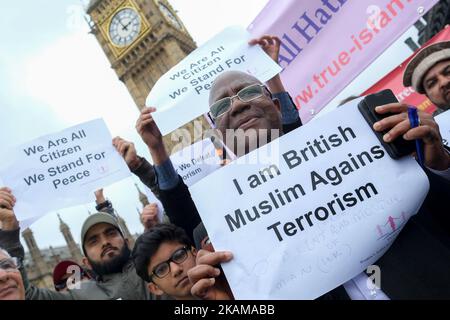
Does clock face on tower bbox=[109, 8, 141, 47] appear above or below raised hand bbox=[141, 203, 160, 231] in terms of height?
above

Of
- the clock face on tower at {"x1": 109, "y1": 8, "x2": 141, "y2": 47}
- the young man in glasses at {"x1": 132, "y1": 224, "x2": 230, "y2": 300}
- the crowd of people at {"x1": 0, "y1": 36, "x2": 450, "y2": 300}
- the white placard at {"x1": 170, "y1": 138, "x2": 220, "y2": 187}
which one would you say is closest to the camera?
the crowd of people at {"x1": 0, "y1": 36, "x2": 450, "y2": 300}

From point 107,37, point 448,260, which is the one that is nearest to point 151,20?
point 107,37

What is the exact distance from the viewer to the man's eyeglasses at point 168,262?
187 centimetres

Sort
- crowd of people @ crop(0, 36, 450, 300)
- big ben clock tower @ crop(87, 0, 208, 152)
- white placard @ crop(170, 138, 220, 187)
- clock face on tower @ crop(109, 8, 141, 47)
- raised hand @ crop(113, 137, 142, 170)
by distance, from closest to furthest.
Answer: crowd of people @ crop(0, 36, 450, 300) < raised hand @ crop(113, 137, 142, 170) < white placard @ crop(170, 138, 220, 187) < clock face on tower @ crop(109, 8, 141, 47) < big ben clock tower @ crop(87, 0, 208, 152)

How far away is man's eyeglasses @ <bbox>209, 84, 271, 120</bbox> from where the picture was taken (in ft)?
5.75

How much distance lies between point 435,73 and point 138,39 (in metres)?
33.9

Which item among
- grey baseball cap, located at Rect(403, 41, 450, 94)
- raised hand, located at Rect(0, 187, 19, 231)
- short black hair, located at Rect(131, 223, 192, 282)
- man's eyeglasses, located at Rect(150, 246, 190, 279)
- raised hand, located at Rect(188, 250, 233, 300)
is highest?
raised hand, located at Rect(0, 187, 19, 231)

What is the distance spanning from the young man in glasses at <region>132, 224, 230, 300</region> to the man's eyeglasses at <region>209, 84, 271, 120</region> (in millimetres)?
682

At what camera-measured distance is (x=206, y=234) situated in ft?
5.37

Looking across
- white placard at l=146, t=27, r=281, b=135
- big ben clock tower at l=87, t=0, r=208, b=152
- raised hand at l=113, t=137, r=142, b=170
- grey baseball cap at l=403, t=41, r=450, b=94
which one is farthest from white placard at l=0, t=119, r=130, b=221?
big ben clock tower at l=87, t=0, r=208, b=152

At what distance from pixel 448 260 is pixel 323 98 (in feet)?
7.37

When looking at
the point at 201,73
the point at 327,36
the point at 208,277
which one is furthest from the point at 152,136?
the point at 327,36

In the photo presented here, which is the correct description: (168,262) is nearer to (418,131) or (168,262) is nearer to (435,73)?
(418,131)

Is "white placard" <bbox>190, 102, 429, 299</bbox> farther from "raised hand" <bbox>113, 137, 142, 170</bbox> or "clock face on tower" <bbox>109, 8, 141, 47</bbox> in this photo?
"clock face on tower" <bbox>109, 8, 141, 47</bbox>
